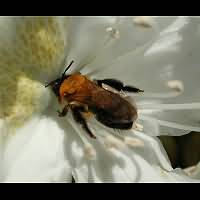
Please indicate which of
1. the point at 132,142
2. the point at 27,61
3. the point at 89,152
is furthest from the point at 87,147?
the point at 27,61

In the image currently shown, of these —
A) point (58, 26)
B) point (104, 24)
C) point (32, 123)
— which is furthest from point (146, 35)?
point (32, 123)

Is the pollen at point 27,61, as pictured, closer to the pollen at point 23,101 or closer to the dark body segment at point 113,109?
the pollen at point 23,101

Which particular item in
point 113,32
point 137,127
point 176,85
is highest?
point 113,32

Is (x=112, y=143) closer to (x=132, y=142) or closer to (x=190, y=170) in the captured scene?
(x=132, y=142)

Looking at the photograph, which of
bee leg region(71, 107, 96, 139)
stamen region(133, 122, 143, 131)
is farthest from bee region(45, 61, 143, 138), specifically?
stamen region(133, 122, 143, 131)

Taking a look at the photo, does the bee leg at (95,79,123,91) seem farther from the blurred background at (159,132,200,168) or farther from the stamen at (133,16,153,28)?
the blurred background at (159,132,200,168)

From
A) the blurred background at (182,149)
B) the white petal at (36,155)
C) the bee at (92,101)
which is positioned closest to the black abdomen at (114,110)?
the bee at (92,101)

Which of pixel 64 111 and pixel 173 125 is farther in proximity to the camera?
pixel 173 125
